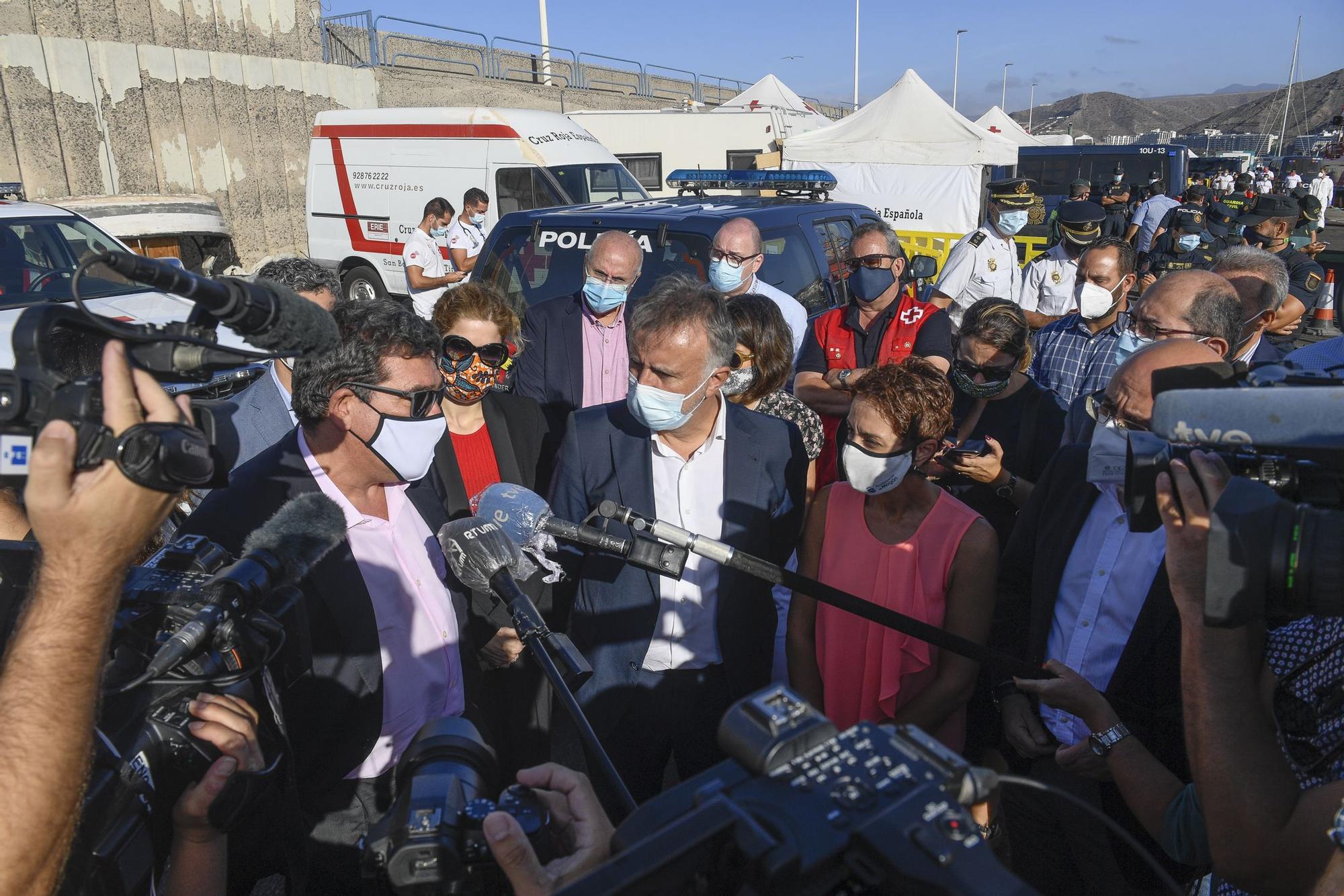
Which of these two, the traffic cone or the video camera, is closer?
the video camera

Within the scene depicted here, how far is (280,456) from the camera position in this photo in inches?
87.0

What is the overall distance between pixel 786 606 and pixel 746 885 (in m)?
2.23

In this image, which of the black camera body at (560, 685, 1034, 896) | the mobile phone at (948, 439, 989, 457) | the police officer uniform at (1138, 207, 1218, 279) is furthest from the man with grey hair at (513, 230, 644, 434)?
the police officer uniform at (1138, 207, 1218, 279)

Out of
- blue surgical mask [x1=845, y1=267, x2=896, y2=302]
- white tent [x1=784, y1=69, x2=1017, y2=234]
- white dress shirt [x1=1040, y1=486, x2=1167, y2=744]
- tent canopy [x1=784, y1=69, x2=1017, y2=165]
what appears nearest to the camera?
white dress shirt [x1=1040, y1=486, x2=1167, y2=744]

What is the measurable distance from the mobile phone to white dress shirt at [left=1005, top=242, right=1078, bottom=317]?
3.86 m

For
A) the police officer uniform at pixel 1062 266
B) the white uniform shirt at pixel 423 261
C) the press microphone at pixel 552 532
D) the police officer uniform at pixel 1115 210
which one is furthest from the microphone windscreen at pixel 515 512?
the police officer uniform at pixel 1115 210

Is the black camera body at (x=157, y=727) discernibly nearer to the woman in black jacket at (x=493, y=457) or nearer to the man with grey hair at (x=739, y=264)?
the woman in black jacket at (x=493, y=457)

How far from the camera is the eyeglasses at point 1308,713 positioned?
1337 mm

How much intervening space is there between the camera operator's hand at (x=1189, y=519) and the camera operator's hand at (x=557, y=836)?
1.06 metres

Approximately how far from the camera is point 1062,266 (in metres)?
6.68

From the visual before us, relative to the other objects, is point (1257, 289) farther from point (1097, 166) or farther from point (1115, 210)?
point (1097, 166)

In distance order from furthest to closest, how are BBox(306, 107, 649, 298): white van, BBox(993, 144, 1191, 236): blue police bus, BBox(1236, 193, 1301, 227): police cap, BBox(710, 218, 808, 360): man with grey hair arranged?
BBox(993, 144, 1191, 236): blue police bus, BBox(306, 107, 649, 298): white van, BBox(1236, 193, 1301, 227): police cap, BBox(710, 218, 808, 360): man with grey hair

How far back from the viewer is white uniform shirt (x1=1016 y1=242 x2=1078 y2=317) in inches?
262

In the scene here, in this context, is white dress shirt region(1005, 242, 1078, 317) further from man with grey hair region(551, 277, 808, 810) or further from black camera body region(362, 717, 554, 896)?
black camera body region(362, 717, 554, 896)
